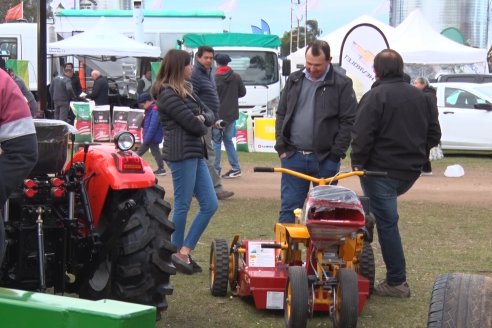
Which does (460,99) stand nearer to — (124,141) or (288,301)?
(288,301)

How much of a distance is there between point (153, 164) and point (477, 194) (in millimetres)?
5782

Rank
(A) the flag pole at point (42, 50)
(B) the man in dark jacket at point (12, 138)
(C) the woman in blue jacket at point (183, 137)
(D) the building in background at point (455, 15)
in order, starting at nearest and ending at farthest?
(B) the man in dark jacket at point (12, 138) → (A) the flag pole at point (42, 50) → (C) the woman in blue jacket at point (183, 137) → (D) the building in background at point (455, 15)

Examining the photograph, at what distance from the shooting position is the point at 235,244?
22.0 ft

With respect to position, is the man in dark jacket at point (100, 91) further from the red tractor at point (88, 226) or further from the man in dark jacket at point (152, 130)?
the red tractor at point (88, 226)

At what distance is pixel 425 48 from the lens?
79.1 feet

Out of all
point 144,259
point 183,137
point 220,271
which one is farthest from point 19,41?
point 144,259

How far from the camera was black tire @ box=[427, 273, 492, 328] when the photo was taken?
11.7ft

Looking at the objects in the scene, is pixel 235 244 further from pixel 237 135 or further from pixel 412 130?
pixel 237 135

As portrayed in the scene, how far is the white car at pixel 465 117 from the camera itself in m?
17.8

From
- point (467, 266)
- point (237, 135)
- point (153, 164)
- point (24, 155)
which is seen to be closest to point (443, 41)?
point (237, 135)

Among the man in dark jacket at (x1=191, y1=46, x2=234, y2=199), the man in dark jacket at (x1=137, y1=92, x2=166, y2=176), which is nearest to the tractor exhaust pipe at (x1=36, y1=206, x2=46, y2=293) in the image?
the man in dark jacket at (x1=191, y1=46, x2=234, y2=199)

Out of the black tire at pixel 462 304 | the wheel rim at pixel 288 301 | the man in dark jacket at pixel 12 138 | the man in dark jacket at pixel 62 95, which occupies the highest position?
the man in dark jacket at pixel 12 138

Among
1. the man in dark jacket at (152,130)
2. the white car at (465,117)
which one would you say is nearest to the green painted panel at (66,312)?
the man in dark jacket at (152,130)

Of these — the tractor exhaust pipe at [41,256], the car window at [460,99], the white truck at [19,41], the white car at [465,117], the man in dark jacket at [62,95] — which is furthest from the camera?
the white truck at [19,41]
